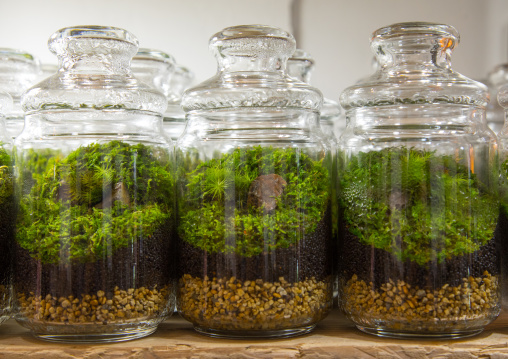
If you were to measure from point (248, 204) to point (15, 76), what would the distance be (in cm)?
77

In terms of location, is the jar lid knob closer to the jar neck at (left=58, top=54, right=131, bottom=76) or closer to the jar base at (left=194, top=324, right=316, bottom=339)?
the jar neck at (left=58, top=54, right=131, bottom=76)

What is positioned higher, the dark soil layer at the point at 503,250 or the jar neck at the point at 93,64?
the jar neck at the point at 93,64

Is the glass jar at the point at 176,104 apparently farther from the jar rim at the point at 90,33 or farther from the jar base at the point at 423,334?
the jar base at the point at 423,334

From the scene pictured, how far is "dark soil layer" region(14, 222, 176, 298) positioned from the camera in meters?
0.85

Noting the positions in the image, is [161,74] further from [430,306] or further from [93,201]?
[430,306]

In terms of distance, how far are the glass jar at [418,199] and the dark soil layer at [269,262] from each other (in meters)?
0.06

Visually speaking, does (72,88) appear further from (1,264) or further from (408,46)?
(408,46)

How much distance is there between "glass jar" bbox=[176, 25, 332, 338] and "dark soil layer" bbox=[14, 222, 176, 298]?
5 centimetres

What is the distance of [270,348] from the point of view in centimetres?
84

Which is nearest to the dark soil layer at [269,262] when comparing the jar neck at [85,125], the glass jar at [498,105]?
the jar neck at [85,125]

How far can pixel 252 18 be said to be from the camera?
1693 millimetres

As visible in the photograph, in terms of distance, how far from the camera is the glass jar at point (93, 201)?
86 cm

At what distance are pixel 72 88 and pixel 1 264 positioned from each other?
35cm

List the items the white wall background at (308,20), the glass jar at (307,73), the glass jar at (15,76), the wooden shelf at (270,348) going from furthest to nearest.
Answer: the white wall background at (308,20)
the glass jar at (307,73)
the glass jar at (15,76)
the wooden shelf at (270,348)
